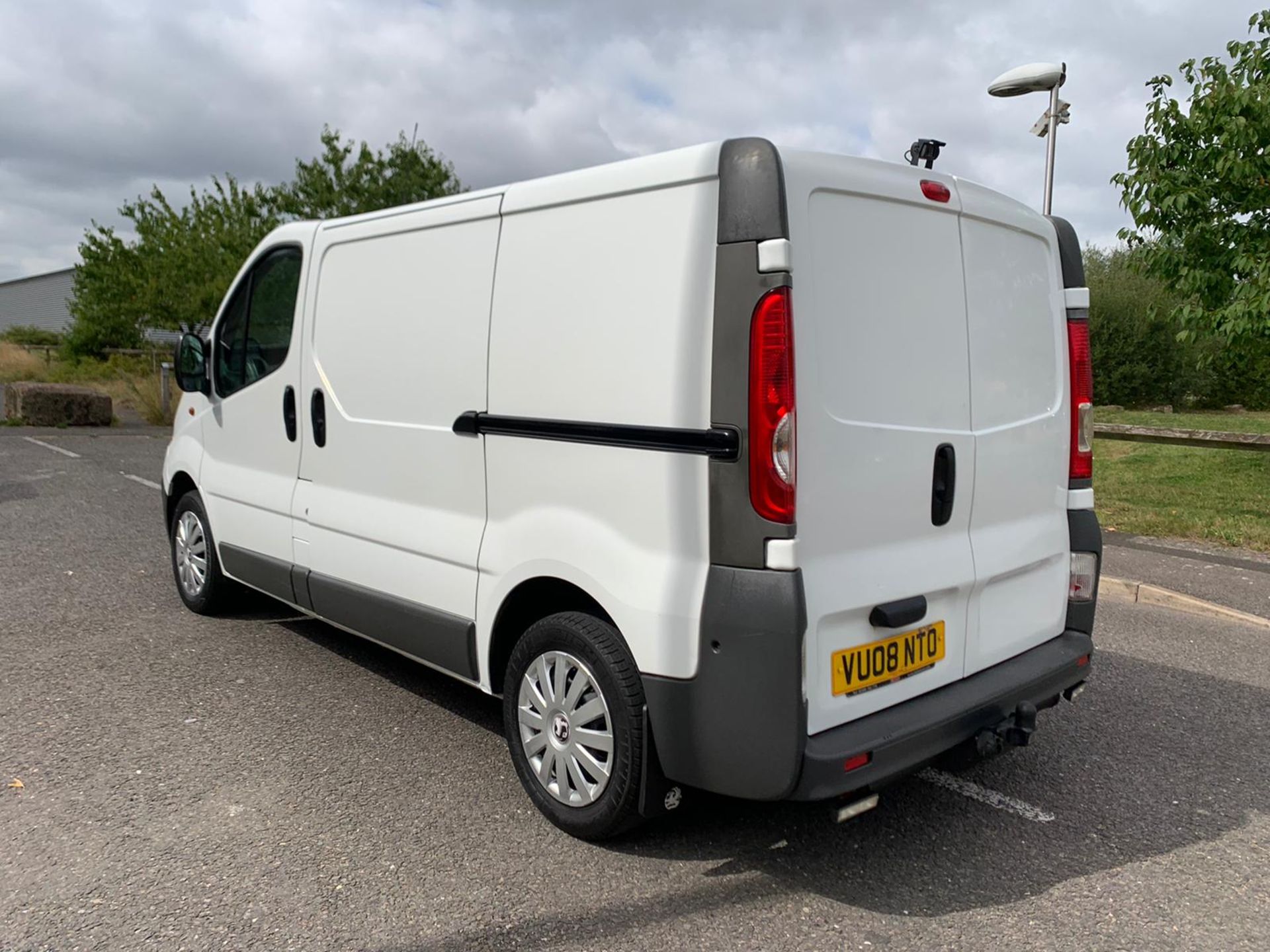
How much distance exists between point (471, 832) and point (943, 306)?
7.48 feet

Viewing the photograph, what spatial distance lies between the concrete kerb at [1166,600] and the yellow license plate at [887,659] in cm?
380

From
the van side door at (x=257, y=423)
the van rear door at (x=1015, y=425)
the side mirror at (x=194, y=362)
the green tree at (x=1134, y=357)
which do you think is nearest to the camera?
the van rear door at (x=1015, y=425)

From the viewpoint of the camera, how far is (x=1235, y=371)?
26.1m

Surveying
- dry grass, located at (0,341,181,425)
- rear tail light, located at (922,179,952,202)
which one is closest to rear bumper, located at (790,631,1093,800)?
rear tail light, located at (922,179,952,202)

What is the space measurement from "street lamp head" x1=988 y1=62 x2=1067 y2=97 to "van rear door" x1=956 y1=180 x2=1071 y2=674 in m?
6.38

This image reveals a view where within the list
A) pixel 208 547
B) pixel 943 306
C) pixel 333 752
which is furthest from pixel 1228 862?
pixel 208 547

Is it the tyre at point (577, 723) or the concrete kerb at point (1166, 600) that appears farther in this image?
the concrete kerb at point (1166, 600)

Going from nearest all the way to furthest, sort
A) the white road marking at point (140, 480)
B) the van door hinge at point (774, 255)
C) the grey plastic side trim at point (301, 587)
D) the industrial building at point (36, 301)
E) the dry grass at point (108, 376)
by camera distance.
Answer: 1. the van door hinge at point (774, 255)
2. the grey plastic side trim at point (301, 587)
3. the white road marking at point (140, 480)
4. the dry grass at point (108, 376)
5. the industrial building at point (36, 301)

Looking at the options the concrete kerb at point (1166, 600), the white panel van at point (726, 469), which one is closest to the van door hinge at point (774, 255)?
the white panel van at point (726, 469)

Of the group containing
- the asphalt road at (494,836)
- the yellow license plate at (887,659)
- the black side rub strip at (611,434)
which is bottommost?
the asphalt road at (494,836)

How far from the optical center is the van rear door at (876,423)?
2707 millimetres

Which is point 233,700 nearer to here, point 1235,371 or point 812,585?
point 812,585

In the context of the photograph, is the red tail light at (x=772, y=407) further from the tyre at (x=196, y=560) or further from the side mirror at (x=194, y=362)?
the tyre at (x=196, y=560)

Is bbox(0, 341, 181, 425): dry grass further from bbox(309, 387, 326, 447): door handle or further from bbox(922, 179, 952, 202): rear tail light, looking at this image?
bbox(922, 179, 952, 202): rear tail light
